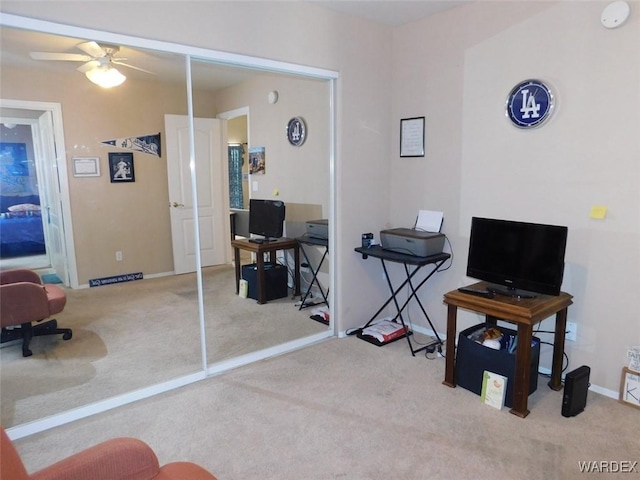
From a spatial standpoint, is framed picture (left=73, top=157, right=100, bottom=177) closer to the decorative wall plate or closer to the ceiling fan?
the ceiling fan

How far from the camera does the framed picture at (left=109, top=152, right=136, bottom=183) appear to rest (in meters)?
3.62

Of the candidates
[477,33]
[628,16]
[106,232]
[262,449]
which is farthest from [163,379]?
[628,16]

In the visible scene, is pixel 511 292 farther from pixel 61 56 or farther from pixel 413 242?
pixel 61 56

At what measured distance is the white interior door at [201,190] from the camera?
315cm

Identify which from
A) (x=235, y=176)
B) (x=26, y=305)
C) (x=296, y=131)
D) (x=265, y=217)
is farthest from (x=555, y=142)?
(x=26, y=305)

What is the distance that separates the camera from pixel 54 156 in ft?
10.4

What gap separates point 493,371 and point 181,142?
2.72 m

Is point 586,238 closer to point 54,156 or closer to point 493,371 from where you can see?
point 493,371

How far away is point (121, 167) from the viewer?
363 centimetres

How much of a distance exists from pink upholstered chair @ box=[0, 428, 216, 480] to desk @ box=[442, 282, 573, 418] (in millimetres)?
1807

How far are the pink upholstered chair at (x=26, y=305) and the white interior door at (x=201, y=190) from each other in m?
0.99

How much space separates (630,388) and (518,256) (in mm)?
999

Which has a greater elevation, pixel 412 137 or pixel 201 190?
pixel 412 137

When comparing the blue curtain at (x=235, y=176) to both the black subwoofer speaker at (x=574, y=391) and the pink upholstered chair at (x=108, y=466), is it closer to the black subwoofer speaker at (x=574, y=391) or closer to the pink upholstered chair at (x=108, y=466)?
the pink upholstered chair at (x=108, y=466)
